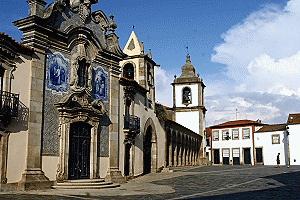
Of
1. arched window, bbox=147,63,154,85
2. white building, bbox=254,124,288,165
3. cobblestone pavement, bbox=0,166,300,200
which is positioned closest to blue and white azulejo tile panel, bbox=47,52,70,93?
cobblestone pavement, bbox=0,166,300,200

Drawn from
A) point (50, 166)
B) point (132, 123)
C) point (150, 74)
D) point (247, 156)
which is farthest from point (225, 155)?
point (50, 166)

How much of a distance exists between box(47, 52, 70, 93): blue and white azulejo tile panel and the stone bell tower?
1300 inches

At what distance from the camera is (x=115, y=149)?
874 inches

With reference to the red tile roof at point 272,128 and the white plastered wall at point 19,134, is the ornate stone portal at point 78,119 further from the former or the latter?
the red tile roof at point 272,128

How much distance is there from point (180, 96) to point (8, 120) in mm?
37886

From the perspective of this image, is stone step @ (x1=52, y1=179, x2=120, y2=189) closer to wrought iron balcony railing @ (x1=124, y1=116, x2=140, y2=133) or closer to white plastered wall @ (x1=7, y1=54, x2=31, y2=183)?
white plastered wall @ (x1=7, y1=54, x2=31, y2=183)

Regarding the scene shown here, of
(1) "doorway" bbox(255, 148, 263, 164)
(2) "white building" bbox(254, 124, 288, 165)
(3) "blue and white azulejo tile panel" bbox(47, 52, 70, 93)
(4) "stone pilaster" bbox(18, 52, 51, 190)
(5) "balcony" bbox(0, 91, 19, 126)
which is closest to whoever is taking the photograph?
(5) "balcony" bbox(0, 91, 19, 126)

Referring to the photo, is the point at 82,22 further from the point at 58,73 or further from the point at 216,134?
the point at 216,134

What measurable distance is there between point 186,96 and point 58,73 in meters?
34.6

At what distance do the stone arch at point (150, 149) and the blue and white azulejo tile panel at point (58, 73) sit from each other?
384 inches

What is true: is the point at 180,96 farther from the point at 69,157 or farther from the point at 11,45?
the point at 11,45

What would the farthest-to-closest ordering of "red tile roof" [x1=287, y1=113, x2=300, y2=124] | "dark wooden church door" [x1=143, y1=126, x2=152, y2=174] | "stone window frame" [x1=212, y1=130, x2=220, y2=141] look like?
"stone window frame" [x1=212, y1=130, x2=220, y2=141], "red tile roof" [x1=287, y1=113, x2=300, y2=124], "dark wooden church door" [x1=143, y1=126, x2=152, y2=174]

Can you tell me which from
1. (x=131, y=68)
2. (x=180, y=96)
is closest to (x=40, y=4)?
(x=131, y=68)

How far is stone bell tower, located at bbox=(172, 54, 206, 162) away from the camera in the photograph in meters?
50.7
